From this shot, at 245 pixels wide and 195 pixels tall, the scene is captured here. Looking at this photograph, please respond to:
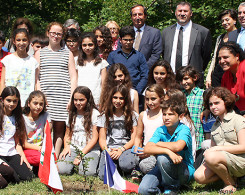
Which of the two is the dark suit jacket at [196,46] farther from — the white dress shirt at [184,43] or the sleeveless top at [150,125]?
the sleeveless top at [150,125]

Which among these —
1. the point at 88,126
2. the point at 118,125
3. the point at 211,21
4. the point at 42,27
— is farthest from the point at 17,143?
the point at 42,27

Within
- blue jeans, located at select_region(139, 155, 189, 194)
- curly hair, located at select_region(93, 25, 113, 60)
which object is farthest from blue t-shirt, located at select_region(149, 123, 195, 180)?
curly hair, located at select_region(93, 25, 113, 60)

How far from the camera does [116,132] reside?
5.75m

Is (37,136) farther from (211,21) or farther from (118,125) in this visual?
(211,21)

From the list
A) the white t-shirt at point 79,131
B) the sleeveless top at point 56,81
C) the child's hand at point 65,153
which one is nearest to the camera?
the child's hand at point 65,153

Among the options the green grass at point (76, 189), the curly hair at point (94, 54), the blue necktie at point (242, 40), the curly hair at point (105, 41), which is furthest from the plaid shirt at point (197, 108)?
the curly hair at point (105, 41)

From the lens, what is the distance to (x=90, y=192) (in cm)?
446

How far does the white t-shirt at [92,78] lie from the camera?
20.8 feet

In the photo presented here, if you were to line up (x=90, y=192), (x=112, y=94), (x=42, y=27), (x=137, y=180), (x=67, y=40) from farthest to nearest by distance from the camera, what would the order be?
1. (x=42, y=27)
2. (x=67, y=40)
3. (x=112, y=94)
4. (x=137, y=180)
5. (x=90, y=192)

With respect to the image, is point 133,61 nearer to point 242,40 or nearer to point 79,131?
point 79,131

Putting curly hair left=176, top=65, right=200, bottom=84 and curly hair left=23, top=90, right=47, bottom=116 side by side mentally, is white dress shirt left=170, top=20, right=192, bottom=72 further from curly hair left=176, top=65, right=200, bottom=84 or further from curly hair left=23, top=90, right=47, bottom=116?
curly hair left=23, top=90, right=47, bottom=116

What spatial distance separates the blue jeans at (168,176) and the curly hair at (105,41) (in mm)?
3295

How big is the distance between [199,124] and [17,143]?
2.82 metres

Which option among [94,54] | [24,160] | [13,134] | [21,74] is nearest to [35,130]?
[13,134]
